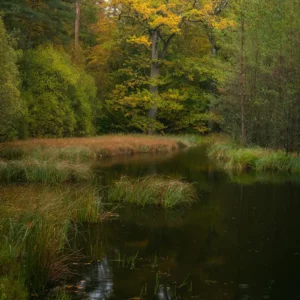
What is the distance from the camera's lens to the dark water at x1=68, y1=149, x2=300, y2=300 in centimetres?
580

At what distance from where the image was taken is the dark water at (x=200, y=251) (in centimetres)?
580

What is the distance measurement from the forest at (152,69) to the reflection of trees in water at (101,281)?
413 inches

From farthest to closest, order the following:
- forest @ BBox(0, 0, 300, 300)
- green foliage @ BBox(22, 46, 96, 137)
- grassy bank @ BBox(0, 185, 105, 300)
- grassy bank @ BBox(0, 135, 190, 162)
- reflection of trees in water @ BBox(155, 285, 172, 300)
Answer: green foliage @ BBox(22, 46, 96, 137), grassy bank @ BBox(0, 135, 190, 162), forest @ BBox(0, 0, 300, 300), reflection of trees in water @ BBox(155, 285, 172, 300), grassy bank @ BBox(0, 185, 105, 300)

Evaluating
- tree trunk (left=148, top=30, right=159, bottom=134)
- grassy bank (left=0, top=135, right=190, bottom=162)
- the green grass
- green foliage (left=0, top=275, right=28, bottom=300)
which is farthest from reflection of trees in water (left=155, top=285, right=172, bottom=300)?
tree trunk (left=148, top=30, right=159, bottom=134)

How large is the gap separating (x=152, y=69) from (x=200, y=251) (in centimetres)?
2641

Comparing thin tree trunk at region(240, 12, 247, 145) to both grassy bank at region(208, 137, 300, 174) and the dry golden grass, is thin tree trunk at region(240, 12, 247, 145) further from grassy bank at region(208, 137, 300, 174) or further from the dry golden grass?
the dry golden grass

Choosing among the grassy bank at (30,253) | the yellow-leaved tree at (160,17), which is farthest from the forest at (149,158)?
the yellow-leaved tree at (160,17)

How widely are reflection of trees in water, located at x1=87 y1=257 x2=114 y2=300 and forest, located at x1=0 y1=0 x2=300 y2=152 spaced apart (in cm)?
1049

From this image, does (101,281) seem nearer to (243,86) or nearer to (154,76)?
(243,86)

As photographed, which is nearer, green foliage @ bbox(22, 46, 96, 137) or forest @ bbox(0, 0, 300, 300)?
forest @ bbox(0, 0, 300, 300)

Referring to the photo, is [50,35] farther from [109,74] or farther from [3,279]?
[3,279]

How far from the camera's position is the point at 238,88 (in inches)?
899

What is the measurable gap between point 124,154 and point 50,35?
11.3 meters

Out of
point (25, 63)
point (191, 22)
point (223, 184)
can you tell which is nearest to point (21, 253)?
point (223, 184)
